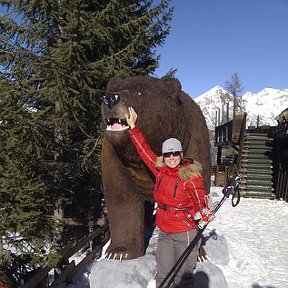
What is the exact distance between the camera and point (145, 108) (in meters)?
4.04

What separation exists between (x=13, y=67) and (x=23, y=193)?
2516 mm

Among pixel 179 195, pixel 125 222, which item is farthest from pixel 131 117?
pixel 125 222

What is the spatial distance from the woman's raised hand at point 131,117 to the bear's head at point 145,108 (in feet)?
0.15

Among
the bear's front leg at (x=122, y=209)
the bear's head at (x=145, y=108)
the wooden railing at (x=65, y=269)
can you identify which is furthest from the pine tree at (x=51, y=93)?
the bear's head at (x=145, y=108)

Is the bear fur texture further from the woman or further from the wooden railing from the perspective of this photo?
the wooden railing

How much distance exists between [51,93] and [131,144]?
7.92 ft

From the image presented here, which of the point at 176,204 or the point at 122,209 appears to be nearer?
the point at 176,204

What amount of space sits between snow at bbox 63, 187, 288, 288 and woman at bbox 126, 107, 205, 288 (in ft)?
3.30

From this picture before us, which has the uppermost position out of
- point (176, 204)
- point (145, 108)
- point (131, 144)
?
point (145, 108)

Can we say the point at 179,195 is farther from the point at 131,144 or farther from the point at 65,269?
the point at 65,269

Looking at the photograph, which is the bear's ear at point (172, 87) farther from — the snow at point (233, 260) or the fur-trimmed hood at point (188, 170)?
the snow at point (233, 260)

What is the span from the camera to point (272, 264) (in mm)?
6961

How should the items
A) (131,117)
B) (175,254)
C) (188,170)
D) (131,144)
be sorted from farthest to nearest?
(131,144) → (131,117) → (175,254) → (188,170)

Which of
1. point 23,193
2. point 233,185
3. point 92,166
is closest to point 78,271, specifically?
point 92,166
